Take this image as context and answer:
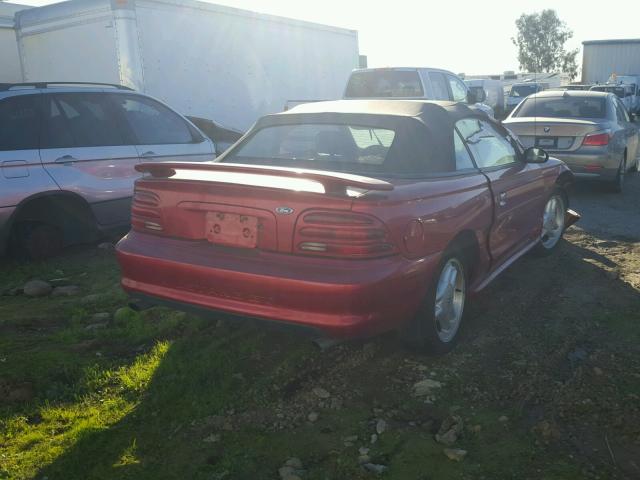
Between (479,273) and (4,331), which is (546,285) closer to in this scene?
(479,273)

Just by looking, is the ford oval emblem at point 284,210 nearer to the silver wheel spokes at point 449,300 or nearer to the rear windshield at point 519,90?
the silver wheel spokes at point 449,300

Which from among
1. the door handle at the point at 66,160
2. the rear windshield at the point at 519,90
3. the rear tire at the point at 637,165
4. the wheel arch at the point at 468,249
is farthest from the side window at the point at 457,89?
the rear windshield at the point at 519,90

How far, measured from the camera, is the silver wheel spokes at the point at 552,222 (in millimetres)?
6117

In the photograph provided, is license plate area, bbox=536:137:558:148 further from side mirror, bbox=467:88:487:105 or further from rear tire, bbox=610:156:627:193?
side mirror, bbox=467:88:487:105

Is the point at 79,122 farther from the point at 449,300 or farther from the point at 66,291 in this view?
the point at 449,300

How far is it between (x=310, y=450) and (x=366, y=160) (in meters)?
1.80

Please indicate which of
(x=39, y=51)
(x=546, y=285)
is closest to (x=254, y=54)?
(x=39, y=51)

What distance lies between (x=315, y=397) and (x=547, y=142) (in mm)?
6905

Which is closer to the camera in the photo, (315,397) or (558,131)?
(315,397)

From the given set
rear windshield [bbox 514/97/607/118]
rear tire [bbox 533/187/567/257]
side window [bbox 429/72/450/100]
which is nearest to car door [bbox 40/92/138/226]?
rear tire [bbox 533/187/567/257]

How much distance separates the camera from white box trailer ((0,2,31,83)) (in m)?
11.1

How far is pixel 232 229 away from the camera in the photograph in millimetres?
3328

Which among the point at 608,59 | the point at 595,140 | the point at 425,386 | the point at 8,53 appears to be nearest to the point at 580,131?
the point at 595,140

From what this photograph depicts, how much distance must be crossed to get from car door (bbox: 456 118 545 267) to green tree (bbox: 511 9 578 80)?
78157mm
